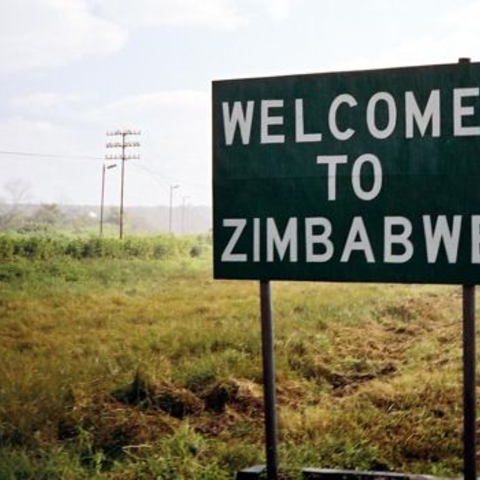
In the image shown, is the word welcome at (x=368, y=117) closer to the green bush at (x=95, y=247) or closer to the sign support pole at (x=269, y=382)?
the sign support pole at (x=269, y=382)

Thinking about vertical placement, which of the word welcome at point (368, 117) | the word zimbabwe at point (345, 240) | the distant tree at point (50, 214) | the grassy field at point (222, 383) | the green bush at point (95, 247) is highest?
the distant tree at point (50, 214)

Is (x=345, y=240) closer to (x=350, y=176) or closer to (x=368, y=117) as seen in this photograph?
(x=350, y=176)

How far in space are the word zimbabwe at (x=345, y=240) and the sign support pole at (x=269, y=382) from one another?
0.26 meters

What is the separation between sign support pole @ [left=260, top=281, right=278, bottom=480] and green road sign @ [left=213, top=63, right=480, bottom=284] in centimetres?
20

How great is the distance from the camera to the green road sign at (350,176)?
4.30 meters

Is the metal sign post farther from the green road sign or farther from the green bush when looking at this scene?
the green bush

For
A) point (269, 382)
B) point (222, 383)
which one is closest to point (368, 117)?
point (269, 382)

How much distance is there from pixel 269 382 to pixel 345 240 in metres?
1.06

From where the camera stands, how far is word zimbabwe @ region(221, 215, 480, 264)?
14.2 feet

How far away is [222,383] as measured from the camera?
7.44 meters

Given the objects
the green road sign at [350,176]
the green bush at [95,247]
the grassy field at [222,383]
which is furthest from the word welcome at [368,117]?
the green bush at [95,247]

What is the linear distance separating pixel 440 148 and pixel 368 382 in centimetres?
437

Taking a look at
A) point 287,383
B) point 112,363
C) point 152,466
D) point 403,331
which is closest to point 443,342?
point 403,331

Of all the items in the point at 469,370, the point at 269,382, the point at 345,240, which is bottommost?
the point at 269,382
